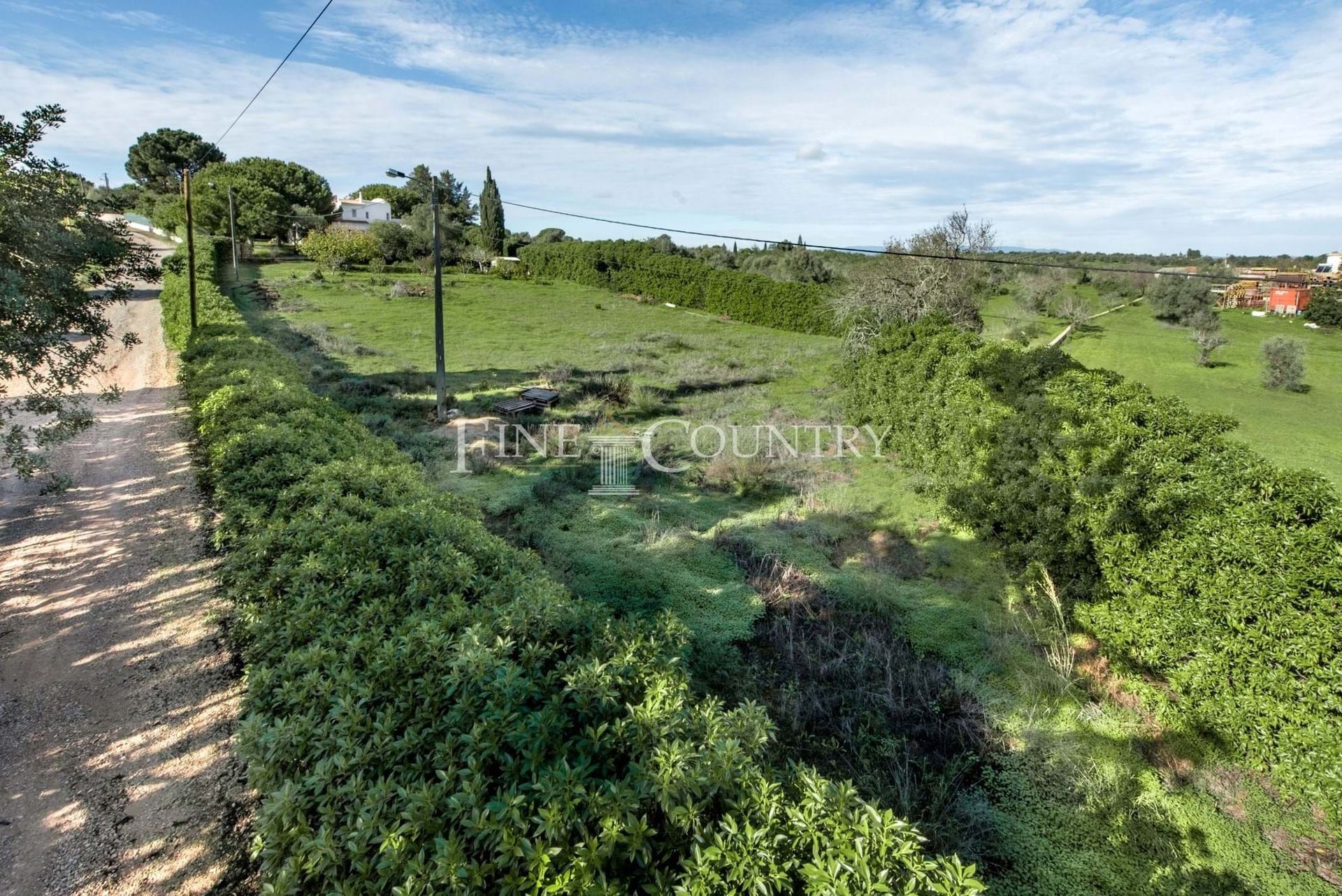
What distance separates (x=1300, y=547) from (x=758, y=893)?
4.92 m

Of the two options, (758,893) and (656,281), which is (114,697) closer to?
(758,893)

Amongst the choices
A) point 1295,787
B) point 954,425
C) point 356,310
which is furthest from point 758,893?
point 356,310

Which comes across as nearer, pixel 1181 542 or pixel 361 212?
pixel 1181 542

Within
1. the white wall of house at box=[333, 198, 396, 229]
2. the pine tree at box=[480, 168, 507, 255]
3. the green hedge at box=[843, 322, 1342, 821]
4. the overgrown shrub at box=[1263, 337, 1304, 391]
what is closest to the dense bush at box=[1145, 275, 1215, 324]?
the overgrown shrub at box=[1263, 337, 1304, 391]

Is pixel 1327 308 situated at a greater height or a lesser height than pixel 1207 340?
greater

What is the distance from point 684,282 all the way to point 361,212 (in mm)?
35977

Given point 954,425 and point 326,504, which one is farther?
point 954,425

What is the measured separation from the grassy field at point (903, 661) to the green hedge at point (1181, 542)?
461 mm

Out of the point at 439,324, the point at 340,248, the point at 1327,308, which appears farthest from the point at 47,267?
the point at 1327,308

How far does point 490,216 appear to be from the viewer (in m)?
45.4

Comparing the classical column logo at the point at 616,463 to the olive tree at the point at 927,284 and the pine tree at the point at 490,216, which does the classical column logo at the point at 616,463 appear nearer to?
the olive tree at the point at 927,284

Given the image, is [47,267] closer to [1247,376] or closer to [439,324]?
[439,324]

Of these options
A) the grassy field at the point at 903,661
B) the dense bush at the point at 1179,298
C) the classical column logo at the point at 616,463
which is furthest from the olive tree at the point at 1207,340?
the classical column logo at the point at 616,463

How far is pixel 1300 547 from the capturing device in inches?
167
